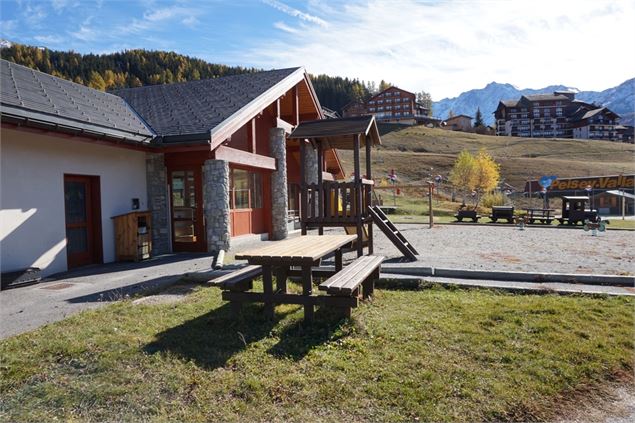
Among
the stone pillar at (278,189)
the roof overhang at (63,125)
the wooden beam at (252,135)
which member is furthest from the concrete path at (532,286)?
the stone pillar at (278,189)

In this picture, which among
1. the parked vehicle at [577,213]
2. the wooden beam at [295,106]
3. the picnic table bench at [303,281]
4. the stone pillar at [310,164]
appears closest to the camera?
the picnic table bench at [303,281]

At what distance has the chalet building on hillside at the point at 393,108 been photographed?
98625 millimetres

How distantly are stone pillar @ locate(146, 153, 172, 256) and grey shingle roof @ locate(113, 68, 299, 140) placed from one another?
0.91m

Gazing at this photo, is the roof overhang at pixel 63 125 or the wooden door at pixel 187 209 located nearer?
the roof overhang at pixel 63 125

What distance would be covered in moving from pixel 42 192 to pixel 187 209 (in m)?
3.73

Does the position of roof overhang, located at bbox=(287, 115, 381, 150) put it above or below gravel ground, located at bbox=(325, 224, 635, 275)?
above

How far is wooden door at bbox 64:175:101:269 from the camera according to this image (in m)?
9.05

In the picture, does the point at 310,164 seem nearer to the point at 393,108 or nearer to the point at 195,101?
the point at 195,101

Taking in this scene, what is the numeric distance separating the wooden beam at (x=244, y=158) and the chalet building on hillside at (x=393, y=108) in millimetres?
87086

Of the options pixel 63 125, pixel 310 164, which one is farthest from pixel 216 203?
pixel 310 164

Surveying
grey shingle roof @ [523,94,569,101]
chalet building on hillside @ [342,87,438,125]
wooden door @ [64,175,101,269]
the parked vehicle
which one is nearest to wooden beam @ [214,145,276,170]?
wooden door @ [64,175,101,269]

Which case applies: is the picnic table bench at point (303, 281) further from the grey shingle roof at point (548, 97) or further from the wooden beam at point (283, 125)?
the grey shingle roof at point (548, 97)

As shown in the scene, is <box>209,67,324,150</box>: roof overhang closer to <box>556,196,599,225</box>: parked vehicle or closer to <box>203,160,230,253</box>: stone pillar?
<box>203,160,230,253</box>: stone pillar

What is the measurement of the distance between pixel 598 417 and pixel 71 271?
918 cm
